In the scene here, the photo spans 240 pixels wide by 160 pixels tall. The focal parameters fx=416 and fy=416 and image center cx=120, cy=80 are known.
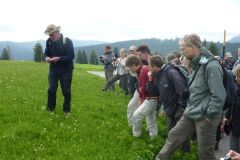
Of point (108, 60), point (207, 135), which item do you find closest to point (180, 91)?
point (207, 135)

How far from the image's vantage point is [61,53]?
11.1 m

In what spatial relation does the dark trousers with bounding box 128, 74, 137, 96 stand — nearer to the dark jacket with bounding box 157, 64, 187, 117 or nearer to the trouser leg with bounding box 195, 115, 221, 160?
the dark jacket with bounding box 157, 64, 187, 117

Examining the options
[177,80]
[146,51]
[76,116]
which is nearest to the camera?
[177,80]

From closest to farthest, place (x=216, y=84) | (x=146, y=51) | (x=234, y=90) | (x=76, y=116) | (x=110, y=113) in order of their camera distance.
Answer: (x=216, y=84), (x=234, y=90), (x=146, y=51), (x=76, y=116), (x=110, y=113)

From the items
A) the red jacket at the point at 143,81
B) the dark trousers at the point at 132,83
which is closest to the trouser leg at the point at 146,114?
the red jacket at the point at 143,81

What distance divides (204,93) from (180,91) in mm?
1307

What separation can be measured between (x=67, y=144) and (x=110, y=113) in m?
4.27

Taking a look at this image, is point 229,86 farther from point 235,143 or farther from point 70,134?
point 70,134

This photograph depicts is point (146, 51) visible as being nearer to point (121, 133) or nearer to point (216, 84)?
point (121, 133)

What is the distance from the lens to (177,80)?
7.99 metres

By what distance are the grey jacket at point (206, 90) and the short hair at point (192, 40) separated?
0.13m

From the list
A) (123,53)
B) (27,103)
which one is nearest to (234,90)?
(27,103)

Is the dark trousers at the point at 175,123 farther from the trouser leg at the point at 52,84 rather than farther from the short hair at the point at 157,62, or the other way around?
the trouser leg at the point at 52,84

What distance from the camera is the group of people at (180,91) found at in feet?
21.3
